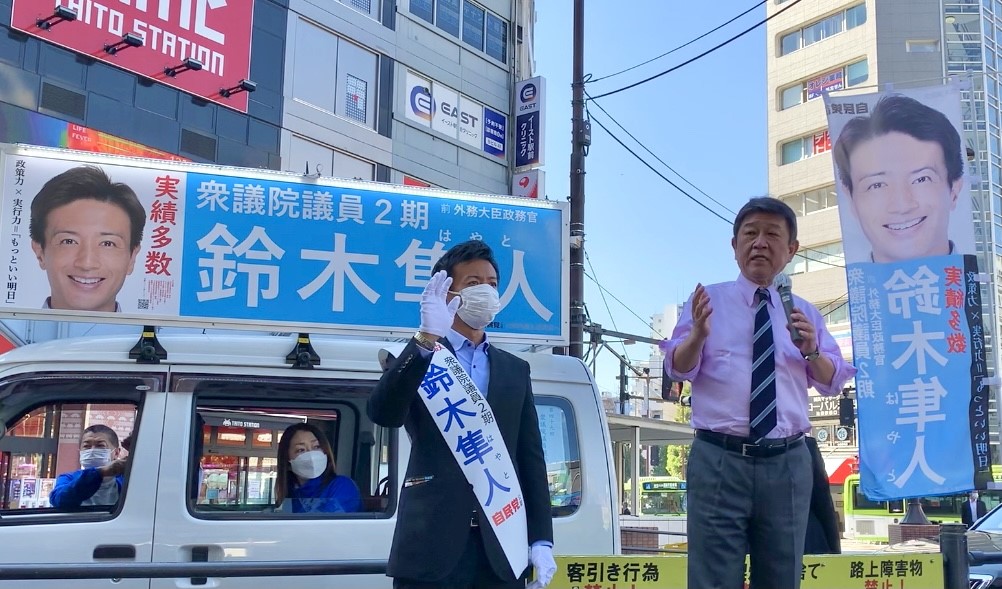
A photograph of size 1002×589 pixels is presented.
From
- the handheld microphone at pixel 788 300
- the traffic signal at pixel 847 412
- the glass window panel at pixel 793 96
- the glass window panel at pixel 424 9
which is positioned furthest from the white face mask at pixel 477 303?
the glass window panel at pixel 793 96

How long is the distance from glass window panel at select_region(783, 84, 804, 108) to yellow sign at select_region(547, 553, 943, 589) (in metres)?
42.9

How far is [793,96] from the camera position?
44.2m

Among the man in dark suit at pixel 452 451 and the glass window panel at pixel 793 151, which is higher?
the glass window panel at pixel 793 151

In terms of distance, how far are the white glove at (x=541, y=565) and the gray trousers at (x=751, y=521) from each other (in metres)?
0.53

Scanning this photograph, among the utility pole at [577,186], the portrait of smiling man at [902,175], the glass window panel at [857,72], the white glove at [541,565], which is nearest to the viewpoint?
the white glove at [541,565]

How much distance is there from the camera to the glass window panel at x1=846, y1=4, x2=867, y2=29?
41250 millimetres

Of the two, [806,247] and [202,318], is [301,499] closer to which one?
[202,318]

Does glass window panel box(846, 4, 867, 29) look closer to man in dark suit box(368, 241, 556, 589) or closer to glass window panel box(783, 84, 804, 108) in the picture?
glass window panel box(783, 84, 804, 108)

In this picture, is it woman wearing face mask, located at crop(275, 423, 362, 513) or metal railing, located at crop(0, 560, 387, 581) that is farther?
woman wearing face mask, located at crop(275, 423, 362, 513)

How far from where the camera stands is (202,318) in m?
4.27

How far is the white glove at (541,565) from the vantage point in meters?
2.71

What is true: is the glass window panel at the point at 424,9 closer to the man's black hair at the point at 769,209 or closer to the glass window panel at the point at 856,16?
the man's black hair at the point at 769,209

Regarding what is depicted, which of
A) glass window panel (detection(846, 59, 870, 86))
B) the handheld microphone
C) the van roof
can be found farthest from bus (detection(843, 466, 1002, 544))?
glass window panel (detection(846, 59, 870, 86))

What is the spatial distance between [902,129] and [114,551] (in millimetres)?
5318
